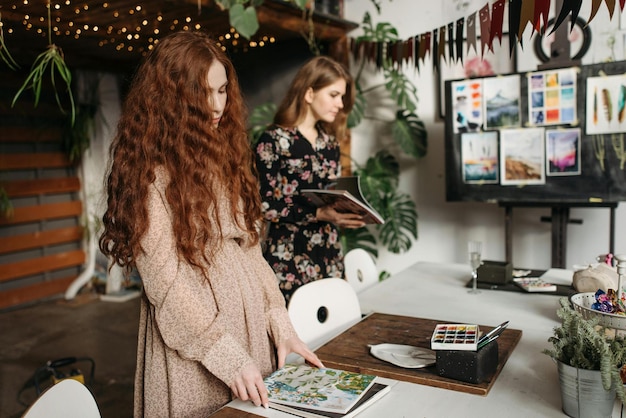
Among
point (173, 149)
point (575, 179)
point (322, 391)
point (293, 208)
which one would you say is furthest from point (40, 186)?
point (322, 391)

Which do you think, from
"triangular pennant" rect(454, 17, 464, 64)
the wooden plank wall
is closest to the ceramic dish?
"triangular pennant" rect(454, 17, 464, 64)

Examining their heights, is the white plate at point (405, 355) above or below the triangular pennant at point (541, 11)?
below

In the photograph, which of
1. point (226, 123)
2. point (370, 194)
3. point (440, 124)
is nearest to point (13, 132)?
point (370, 194)

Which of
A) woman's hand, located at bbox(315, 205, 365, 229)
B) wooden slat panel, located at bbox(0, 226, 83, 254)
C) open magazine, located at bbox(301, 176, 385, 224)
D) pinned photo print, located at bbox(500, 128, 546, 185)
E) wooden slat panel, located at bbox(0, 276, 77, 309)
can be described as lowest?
wooden slat panel, located at bbox(0, 276, 77, 309)

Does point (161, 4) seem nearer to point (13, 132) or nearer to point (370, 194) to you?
point (370, 194)

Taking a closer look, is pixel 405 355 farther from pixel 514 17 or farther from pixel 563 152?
pixel 563 152

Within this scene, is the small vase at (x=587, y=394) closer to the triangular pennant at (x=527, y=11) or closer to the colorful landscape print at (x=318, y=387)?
the colorful landscape print at (x=318, y=387)

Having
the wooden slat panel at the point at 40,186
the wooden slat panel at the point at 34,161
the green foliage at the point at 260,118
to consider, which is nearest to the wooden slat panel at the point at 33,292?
the wooden slat panel at the point at 40,186

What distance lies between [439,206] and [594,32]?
1.47m

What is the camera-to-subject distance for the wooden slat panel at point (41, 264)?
5459 mm

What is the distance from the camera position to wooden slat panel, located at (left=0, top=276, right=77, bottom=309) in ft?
17.9

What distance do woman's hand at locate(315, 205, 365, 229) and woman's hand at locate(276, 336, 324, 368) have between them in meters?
0.96

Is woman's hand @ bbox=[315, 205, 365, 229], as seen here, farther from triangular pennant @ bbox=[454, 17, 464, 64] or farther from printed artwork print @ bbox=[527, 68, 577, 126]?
printed artwork print @ bbox=[527, 68, 577, 126]

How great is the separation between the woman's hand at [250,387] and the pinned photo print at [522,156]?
2499 mm
